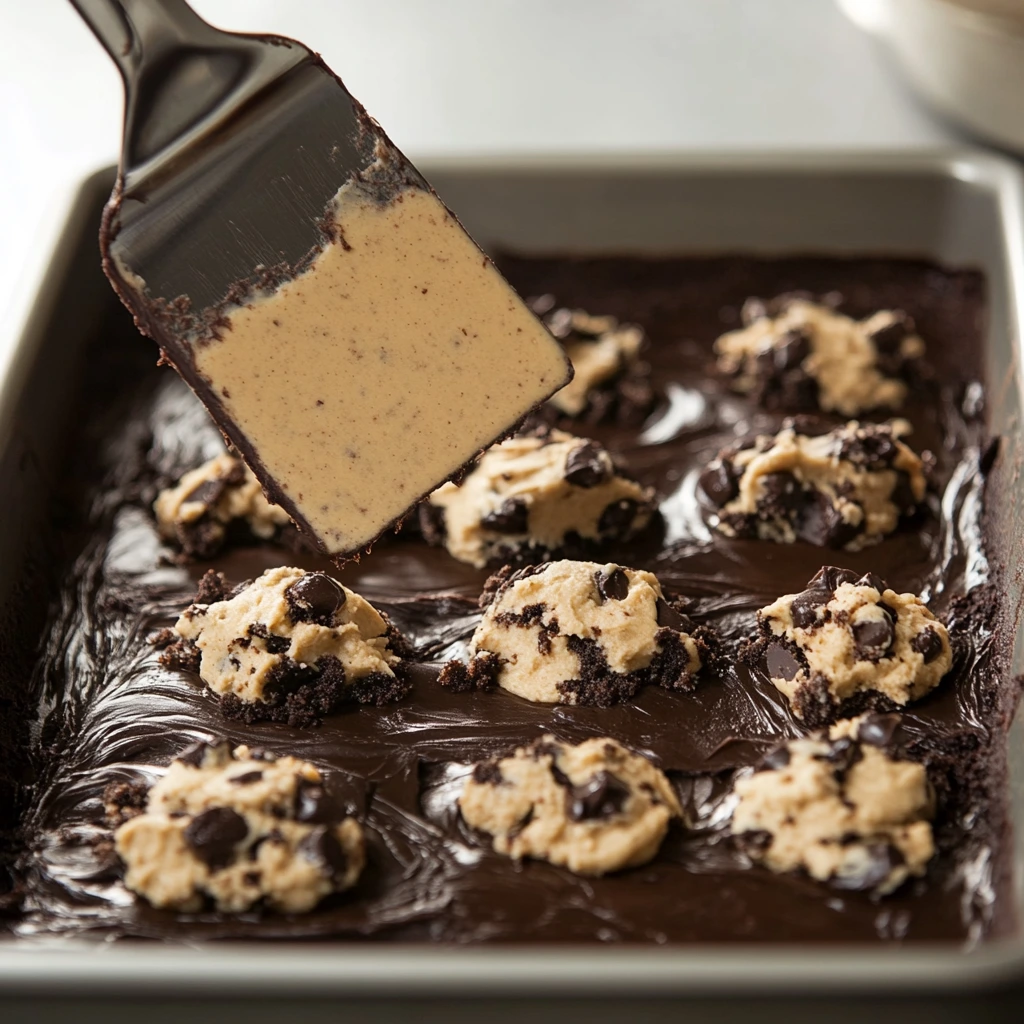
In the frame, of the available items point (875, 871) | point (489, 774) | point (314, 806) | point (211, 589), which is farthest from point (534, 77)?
point (875, 871)

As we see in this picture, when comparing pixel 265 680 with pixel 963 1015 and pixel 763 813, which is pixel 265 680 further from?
pixel 963 1015

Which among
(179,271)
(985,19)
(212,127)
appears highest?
(212,127)

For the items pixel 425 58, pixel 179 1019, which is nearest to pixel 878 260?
pixel 425 58

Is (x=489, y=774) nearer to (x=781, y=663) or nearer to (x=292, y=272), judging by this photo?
(x=781, y=663)

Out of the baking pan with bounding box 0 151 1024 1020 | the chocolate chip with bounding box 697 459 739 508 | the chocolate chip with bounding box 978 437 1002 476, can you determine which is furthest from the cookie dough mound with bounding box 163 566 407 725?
the chocolate chip with bounding box 978 437 1002 476

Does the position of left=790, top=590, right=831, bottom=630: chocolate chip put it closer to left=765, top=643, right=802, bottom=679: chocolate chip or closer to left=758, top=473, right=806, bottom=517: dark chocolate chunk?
left=765, top=643, right=802, bottom=679: chocolate chip

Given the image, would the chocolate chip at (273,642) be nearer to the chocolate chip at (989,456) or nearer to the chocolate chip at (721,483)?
the chocolate chip at (721,483)
